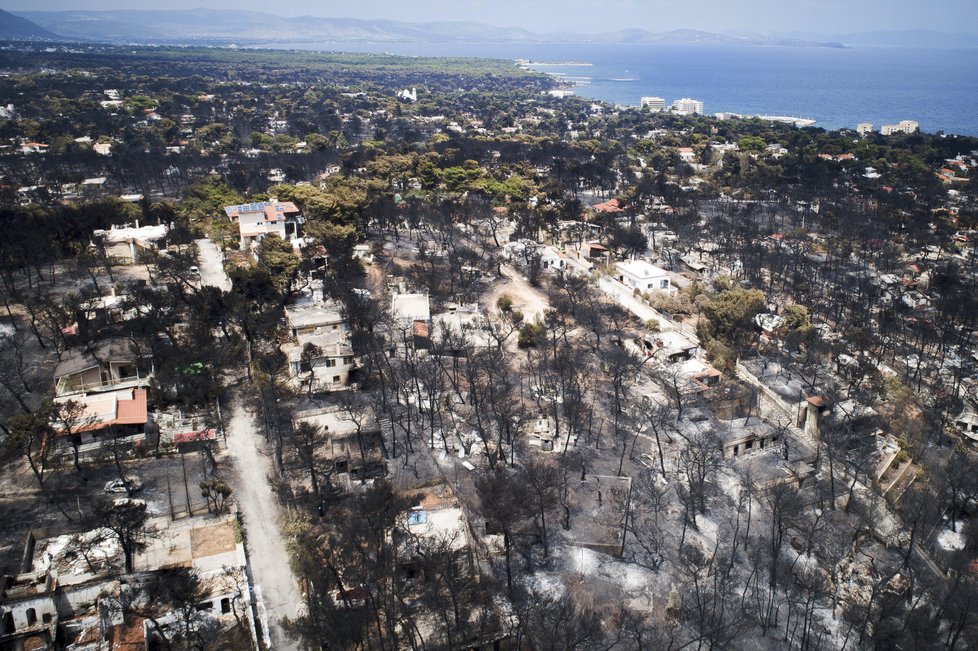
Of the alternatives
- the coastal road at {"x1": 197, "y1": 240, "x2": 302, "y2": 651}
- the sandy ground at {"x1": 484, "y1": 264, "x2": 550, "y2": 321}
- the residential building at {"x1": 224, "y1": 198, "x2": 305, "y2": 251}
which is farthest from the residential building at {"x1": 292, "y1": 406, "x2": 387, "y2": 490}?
the residential building at {"x1": 224, "y1": 198, "x2": 305, "y2": 251}

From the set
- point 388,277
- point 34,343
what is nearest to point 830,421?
point 388,277

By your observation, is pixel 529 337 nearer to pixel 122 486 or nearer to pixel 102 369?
pixel 122 486

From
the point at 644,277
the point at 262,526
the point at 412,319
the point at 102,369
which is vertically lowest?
the point at 262,526

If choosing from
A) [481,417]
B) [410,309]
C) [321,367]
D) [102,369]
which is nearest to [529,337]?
[410,309]

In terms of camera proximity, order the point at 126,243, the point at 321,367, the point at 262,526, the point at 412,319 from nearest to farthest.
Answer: the point at 262,526 → the point at 321,367 → the point at 412,319 → the point at 126,243

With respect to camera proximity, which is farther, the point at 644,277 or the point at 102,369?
the point at 644,277

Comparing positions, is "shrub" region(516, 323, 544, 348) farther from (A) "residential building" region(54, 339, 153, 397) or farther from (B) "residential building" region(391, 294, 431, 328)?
(A) "residential building" region(54, 339, 153, 397)
